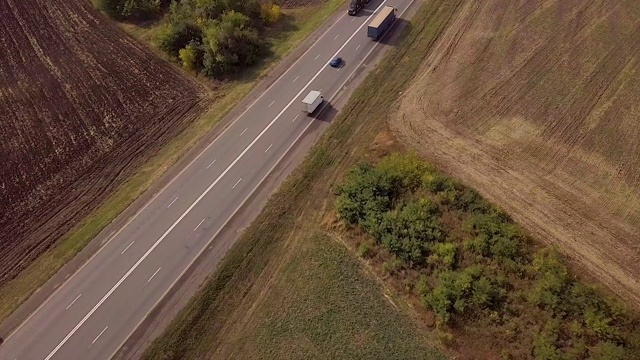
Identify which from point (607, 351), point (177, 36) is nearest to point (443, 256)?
point (607, 351)

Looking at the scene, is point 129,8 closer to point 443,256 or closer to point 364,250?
point 364,250

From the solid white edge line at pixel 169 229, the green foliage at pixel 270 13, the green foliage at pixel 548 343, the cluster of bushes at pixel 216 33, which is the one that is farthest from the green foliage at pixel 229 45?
the green foliage at pixel 548 343

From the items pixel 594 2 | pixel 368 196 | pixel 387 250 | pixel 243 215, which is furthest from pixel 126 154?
pixel 594 2

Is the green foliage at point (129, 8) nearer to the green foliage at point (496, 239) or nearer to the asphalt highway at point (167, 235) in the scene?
the asphalt highway at point (167, 235)

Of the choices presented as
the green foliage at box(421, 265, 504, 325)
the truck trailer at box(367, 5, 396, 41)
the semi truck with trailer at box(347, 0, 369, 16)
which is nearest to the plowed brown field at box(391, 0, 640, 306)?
the green foliage at box(421, 265, 504, 325)

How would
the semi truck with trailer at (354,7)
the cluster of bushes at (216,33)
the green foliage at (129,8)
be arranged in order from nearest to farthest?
1. the cluster of bushes at (216,33)
2. the semi truck with trailer at (354,7)
3. the green foliage at (129,8)

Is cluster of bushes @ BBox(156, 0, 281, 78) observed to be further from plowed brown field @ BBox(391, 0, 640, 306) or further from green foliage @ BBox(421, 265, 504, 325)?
→ green foliage @ BBox(421, 265, 504, 325)

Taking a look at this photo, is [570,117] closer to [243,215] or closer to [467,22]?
[467,22]
